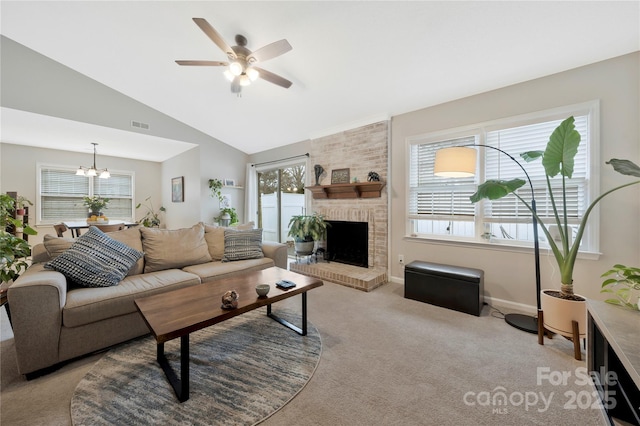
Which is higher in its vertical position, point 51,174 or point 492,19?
point 492,19

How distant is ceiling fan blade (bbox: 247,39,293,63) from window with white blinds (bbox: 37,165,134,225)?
5894 millimetres

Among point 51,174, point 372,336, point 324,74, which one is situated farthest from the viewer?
point 51,174

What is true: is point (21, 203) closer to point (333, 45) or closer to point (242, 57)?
point (242, 57)

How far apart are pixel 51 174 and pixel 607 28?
29.2 feet

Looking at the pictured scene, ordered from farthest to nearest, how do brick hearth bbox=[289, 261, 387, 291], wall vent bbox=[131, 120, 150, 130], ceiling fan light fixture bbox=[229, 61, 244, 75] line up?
wall vent bbox=[131, 120, 150, 130] → brick hearth bbox=[289, 261, 387, 291] → ceiling fan light fixture bbox=[229, 61, 244, 75]

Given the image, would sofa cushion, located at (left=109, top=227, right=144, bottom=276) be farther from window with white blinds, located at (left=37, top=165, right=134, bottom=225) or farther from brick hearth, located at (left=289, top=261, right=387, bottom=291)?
window with white blinds, located at (left=37, top=165, right=134, bottom=225)

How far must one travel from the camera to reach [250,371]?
173 centimetres

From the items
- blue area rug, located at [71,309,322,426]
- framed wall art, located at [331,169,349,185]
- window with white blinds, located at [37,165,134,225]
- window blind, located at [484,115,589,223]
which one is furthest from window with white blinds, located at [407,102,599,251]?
window with white blinds, located at [37,165,134,225]

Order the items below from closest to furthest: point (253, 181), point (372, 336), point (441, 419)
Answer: point (441, 419) → point (372, 336) → point (253, 181)

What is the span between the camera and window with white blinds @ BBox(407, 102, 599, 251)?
2453 millimetres

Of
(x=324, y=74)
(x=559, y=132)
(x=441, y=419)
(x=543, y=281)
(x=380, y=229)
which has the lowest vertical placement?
(x=441, y=419)

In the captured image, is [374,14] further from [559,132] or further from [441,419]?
[441,419]

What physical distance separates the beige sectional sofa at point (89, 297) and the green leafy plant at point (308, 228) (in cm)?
138

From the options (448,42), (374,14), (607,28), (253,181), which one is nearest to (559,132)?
(607,28)
